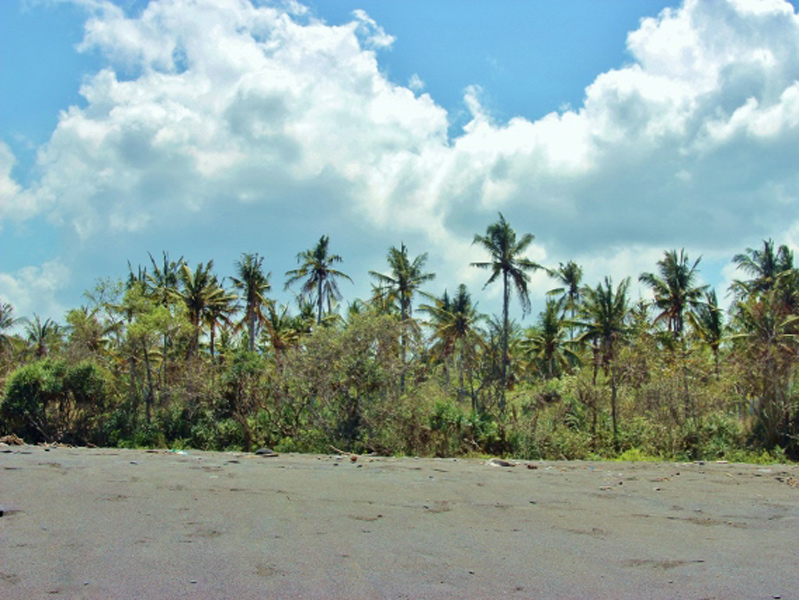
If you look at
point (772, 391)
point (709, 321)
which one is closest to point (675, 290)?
point (709, 321)

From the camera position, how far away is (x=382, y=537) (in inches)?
254

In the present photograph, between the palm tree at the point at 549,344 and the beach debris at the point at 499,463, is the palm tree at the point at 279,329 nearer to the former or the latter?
the palm tree at the point at 549,344

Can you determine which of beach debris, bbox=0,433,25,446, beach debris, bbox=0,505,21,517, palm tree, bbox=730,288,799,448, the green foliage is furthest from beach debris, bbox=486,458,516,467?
the green foliage

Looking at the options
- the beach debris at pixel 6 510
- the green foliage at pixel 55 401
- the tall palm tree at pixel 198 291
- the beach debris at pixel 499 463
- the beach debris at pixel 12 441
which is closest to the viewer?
the beach debris at pixel 6 510

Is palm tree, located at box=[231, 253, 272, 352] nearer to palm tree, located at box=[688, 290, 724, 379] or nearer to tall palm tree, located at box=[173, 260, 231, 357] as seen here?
tall palm tree, located at box=[173, 260, 231, 357]

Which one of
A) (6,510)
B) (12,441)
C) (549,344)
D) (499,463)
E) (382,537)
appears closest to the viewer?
(382,537)

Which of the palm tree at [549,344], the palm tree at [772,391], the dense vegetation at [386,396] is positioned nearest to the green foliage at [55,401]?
the dense vegetation at [386,396]

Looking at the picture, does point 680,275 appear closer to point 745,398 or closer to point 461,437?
point 745,398

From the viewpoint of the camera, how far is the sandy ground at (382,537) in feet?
16.3

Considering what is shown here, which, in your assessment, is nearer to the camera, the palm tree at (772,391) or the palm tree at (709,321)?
the palm tree at (772,391)

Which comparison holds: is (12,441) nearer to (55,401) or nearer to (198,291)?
(55,401)

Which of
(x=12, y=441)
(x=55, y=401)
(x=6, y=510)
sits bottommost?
(x=12, y=441)

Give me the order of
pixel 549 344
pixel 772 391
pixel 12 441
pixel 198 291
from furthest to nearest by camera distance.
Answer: pixel 549 344 → pixel 198 291 → pixel 12 441 → pixel 772 391

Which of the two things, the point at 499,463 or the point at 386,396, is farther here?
the point at 386,396
